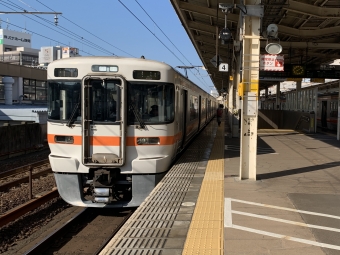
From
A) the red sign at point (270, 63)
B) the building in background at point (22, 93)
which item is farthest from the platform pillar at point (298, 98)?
the red sign at point (270, 63)

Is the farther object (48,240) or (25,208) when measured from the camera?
(25,208)

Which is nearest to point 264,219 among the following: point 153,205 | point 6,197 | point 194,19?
point 153,205

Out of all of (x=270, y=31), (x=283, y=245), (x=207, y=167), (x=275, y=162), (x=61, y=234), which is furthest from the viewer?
(x=275, y=162)

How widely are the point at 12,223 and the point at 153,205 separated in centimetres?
299

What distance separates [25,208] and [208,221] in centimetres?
415

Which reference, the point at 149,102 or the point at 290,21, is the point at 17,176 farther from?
the point at 290,21

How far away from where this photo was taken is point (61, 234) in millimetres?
6492

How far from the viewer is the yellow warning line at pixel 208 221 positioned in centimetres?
420

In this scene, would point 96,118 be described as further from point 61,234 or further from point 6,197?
point 6,197

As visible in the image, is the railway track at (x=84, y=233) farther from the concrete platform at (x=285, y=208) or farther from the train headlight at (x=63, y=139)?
the concrete platform at (x=285, y=208)

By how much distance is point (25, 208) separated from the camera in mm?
7457

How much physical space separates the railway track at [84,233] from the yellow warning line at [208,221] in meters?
1.60

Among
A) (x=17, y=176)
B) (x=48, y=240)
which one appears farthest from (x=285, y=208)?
(x=17, y=176)

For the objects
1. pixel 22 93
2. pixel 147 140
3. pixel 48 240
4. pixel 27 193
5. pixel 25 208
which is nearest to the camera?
pixel 48 240
